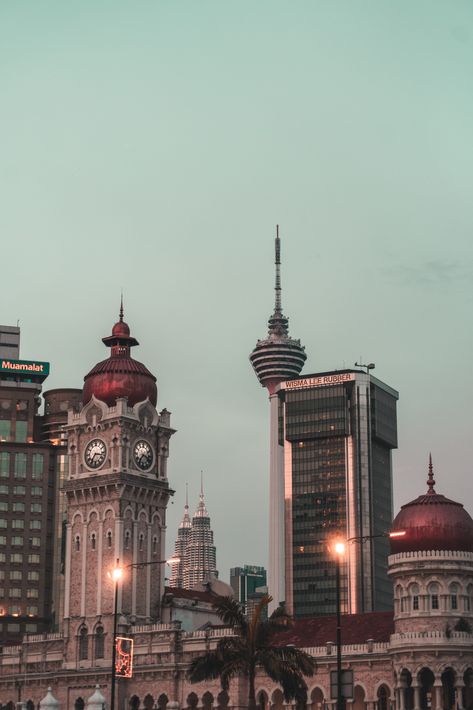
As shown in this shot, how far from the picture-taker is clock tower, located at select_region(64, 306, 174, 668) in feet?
420

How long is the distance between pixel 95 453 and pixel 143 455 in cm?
470

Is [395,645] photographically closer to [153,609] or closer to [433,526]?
[433,526]

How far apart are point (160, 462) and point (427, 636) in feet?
131

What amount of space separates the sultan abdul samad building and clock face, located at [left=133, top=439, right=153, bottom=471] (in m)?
0.15

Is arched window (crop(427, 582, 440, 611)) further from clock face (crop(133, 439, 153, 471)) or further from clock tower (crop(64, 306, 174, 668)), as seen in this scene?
clock face (crop(133, 439, 153, 471))

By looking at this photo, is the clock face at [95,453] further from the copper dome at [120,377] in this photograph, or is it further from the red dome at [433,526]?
the red dome at [433,526]

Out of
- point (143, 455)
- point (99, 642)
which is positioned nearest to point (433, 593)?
point (99, 642)

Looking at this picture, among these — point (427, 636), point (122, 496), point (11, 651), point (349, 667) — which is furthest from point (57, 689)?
point (427, 636)

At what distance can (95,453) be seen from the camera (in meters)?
133

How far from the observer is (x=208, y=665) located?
318 ft

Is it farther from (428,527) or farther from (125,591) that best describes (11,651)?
(428,527)

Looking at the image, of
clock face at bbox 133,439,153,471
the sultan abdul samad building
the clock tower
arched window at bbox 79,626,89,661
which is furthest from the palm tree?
clock face at bbox 133,439,153,471

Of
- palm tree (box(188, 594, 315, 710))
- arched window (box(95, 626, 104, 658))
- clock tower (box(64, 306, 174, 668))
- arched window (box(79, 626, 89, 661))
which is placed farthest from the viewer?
arched window (box(79, 626, 89, 661))

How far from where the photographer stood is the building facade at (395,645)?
103250mm
